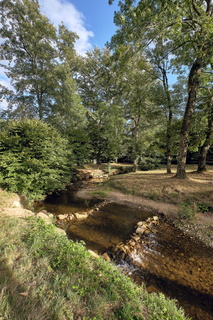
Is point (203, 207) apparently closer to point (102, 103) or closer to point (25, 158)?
point (25, 158)

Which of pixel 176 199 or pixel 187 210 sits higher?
pixel 176 199

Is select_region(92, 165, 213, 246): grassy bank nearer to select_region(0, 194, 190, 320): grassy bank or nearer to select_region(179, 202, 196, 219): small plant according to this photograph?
select_region(179, 202, 196, 219): small plant

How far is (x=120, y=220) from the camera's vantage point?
205 inches

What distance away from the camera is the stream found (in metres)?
2.40

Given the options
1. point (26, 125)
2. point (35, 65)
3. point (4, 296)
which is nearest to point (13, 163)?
point (26, 125)

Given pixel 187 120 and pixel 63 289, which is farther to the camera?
pixel 187 120

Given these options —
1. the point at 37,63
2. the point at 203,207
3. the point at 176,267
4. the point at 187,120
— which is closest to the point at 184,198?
the point at 203,207

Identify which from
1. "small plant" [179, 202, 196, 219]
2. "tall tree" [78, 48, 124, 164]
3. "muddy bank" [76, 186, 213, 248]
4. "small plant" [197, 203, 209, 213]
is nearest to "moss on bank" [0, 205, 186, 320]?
"muddy bank" [76, 186, 213, 248]

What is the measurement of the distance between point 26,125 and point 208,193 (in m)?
9.21

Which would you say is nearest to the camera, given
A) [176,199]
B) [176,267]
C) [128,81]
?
[176,267]

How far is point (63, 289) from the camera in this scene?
1643 mm

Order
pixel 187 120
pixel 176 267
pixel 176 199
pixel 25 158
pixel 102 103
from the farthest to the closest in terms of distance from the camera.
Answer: pixel 102 103 < pixel 187 120 < pixel 176 199 < pixel 25 158 < pixel 176 267

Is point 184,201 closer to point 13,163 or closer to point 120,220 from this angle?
point 120,220

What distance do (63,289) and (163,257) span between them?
274cm
